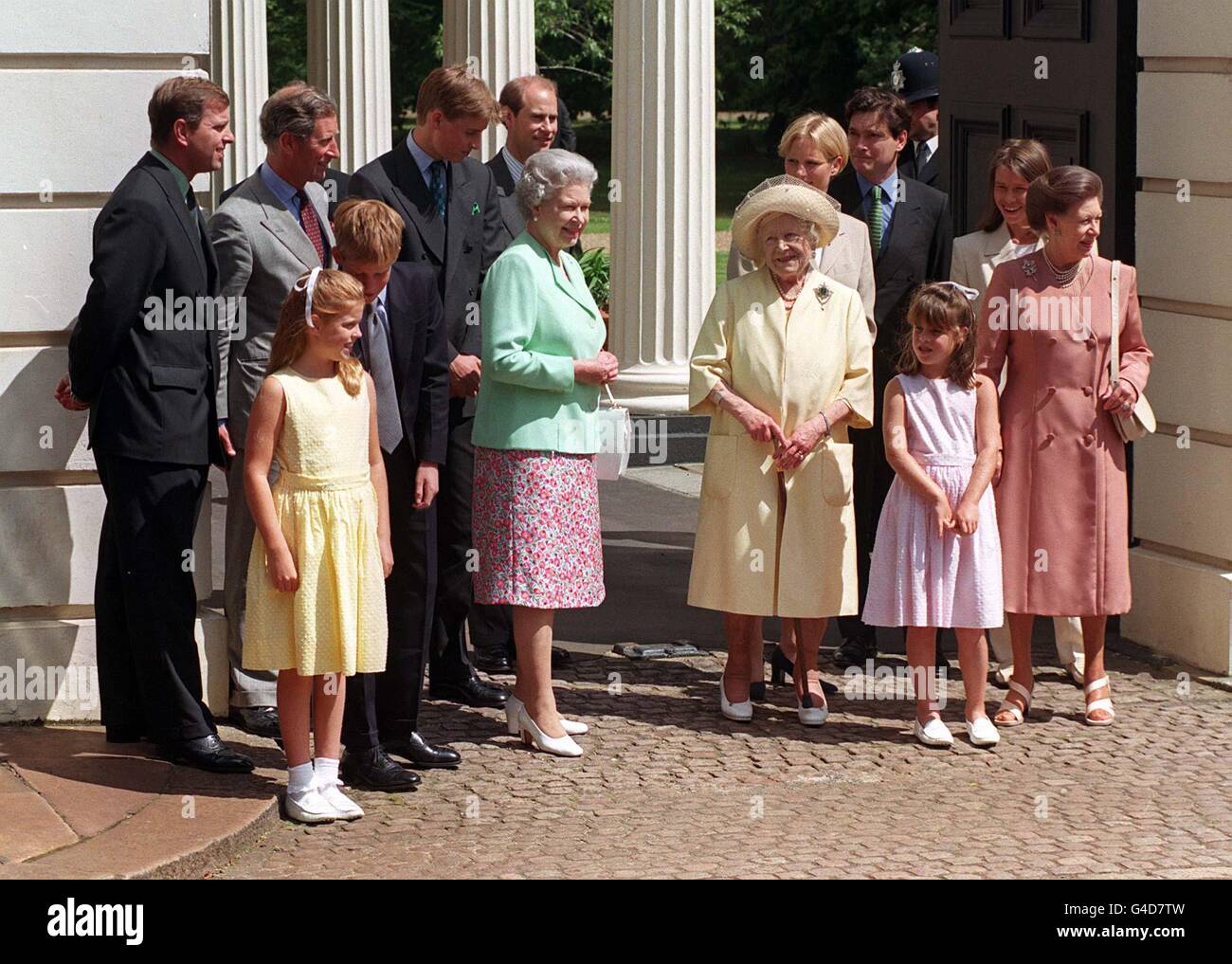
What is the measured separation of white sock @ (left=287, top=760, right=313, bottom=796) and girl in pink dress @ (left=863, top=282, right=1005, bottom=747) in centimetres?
208

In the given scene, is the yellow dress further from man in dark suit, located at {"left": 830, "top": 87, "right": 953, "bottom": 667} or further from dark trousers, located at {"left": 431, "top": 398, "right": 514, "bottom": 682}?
man in dark suit, located at {"left": 830, "top": 87, "right": 953, "bottom": 667}

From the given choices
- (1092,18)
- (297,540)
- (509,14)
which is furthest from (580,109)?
(297,540)

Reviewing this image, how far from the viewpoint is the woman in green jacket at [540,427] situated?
6.92 meters

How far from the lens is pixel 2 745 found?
690cm

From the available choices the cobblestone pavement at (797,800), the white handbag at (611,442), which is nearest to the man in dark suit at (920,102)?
the cobblestone pavement at (797,800)

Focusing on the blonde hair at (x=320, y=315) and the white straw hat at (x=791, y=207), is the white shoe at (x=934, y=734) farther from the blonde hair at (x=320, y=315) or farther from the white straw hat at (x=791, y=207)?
the blonde hair at (x=320, y=315)

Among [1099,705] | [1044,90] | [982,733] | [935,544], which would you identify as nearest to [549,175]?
[935,544]

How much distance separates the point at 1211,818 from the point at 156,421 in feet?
11.1

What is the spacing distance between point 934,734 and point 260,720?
7.44 feet

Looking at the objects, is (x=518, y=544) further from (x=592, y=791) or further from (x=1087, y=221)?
(x=1087, y=221)

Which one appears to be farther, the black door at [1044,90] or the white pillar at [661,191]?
the white pillar at [661,191]

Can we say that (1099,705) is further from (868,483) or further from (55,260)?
(55,260)

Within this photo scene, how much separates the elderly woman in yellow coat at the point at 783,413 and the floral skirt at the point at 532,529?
0.57m

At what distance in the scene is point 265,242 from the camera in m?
6.98
